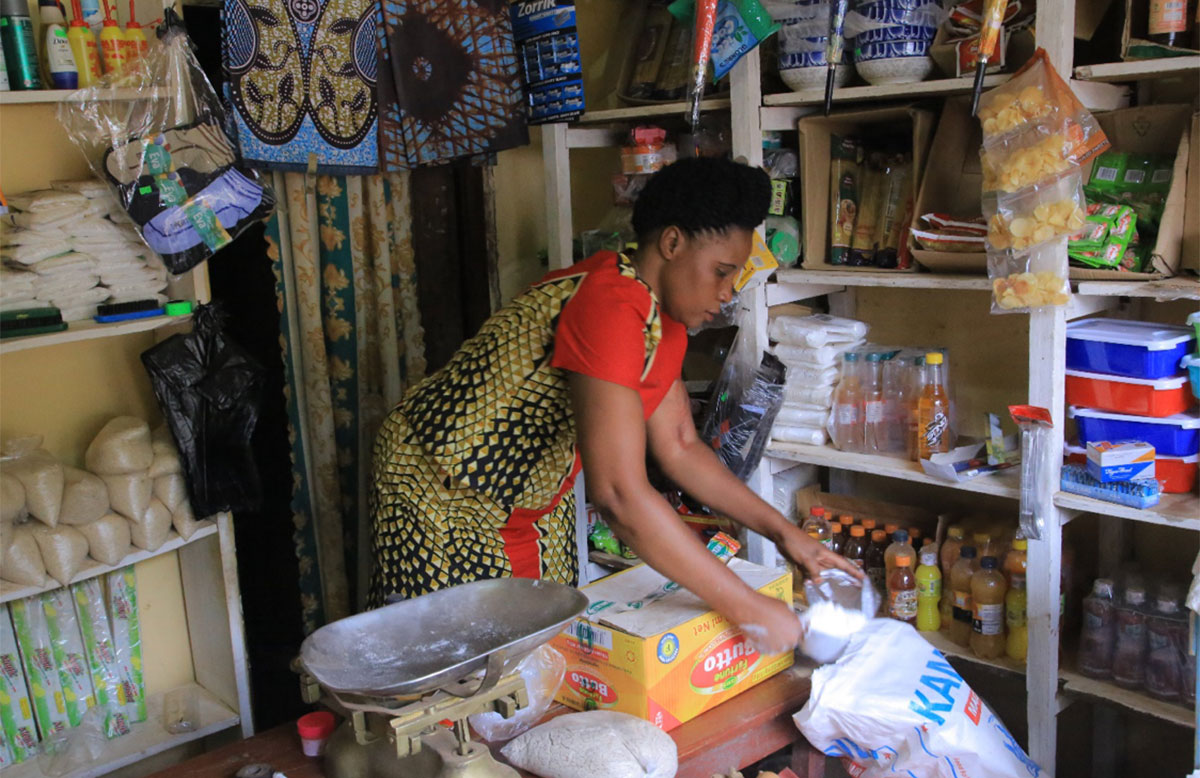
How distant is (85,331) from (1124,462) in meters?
2.08

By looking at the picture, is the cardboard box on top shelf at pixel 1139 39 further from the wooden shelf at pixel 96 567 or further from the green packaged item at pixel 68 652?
the green packaged item at pixel 68 652

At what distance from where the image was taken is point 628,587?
1.94 meters

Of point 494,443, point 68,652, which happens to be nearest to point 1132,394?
point 494,443

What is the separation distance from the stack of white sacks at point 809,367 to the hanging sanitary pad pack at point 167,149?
1.32 meters

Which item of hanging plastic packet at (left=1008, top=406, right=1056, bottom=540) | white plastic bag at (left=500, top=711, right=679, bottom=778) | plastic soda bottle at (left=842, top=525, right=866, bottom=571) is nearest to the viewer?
white plastic bag at (left=500, top=711, right=679, bottom=778)

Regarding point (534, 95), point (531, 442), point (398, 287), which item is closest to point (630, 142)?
point (534, 95)

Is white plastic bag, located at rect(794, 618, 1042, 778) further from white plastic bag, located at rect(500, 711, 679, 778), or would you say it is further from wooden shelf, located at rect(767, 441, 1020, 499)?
wooden shelf, located at rect(767, 441, 1020, 499)

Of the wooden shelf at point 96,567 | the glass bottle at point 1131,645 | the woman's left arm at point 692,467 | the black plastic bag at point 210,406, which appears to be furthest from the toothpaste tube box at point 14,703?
the glass bottle at point 1131,645

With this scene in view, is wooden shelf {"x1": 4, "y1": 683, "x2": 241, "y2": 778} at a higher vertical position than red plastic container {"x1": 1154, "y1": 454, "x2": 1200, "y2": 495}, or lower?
lower

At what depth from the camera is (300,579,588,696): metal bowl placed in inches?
56.0

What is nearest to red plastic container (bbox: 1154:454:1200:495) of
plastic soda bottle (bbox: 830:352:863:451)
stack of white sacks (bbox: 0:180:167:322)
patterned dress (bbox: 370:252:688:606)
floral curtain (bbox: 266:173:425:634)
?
plastic soda bottle (bbox: 830:352:863:451)

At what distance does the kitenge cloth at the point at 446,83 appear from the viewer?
2.79 m

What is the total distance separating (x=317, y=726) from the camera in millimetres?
1709

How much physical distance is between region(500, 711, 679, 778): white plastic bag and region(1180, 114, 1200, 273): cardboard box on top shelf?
139cm
